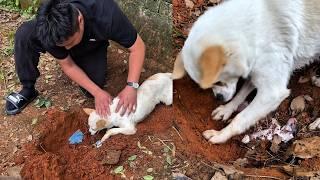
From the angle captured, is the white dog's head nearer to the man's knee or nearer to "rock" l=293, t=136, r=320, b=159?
"rock" l=293, t=136, r=320, b=159

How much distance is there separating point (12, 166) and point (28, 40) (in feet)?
4.03

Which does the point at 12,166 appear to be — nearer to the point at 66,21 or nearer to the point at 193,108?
the point at 66,21

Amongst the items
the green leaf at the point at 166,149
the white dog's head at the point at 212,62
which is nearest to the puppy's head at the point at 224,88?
Result: the white dog's head at the point at 212,62

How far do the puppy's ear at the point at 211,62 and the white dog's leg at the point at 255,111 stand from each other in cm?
70

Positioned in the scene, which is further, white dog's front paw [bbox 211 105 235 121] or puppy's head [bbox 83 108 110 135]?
white dog's front paw [bbox 211 105 235 121]

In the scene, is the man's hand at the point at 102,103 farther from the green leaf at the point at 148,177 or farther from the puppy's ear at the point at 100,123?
the green leaf at the point at 148,177

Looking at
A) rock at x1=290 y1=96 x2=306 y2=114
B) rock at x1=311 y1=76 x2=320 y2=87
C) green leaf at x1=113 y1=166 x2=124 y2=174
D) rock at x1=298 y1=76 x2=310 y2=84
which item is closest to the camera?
green leaf at x1=113 y1=166 x2=124 y2=174

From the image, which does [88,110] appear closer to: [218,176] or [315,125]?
[218,176]

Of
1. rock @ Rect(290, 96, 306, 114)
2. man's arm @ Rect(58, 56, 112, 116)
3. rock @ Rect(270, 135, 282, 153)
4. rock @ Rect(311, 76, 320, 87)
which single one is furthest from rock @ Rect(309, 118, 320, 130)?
man's arm @ Rect(58, 56, 112, 116)

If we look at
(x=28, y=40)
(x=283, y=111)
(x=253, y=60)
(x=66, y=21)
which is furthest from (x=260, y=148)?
(x=28, y=40)

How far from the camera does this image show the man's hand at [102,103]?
167 inches

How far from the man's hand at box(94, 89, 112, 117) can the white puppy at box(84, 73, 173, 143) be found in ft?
0.12

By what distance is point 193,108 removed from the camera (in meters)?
4.48

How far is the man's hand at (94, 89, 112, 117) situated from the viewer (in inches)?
167
